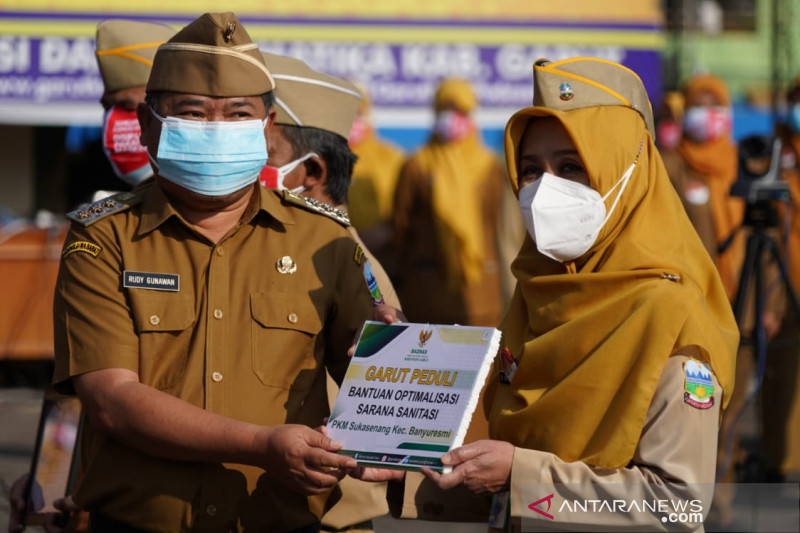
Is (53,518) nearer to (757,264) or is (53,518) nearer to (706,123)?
(757,264)

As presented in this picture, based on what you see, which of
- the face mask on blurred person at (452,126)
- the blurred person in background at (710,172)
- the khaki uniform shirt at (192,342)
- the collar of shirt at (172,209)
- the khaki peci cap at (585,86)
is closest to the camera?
the khaki uniform shirt at (192,342)

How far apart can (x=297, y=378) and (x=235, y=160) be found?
54 cm

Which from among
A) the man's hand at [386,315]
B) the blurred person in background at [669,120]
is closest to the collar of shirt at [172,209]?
the man's hand at [386,315]

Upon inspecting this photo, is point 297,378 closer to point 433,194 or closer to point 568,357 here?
point 568,357

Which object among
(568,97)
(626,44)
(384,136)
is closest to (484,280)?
(384,136)

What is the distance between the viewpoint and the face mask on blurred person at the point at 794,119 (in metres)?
7.70

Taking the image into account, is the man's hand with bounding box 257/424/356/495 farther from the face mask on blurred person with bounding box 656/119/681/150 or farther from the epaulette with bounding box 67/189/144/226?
the face mask on blurred person with bounding box 656/119/681/150

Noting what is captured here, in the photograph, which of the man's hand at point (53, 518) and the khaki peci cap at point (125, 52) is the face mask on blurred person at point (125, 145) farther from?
the man's hand at point (53, 518)

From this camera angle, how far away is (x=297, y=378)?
9.51 feet

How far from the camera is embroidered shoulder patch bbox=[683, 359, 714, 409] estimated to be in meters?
2.67

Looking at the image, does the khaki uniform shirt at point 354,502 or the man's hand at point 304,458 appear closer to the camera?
the man's hand at point 304,458

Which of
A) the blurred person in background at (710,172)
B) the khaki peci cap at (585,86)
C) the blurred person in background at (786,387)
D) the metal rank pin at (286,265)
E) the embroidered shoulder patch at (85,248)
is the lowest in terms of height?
the blurred person in background at (786,387)

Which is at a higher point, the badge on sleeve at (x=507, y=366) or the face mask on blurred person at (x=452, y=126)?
the badge on sleeve at (x=507, y=366)

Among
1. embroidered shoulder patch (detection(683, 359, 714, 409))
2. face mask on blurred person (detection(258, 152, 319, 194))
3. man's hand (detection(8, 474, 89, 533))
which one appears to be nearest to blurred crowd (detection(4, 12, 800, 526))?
face mask on blurred person (detection(258, 152, 319, 194))
